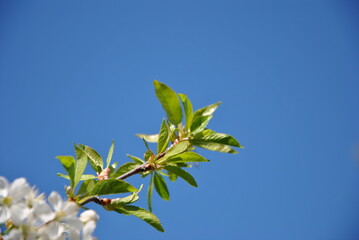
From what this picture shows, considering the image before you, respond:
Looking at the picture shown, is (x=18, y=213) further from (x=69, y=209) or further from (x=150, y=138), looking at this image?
(x=150, y=138)

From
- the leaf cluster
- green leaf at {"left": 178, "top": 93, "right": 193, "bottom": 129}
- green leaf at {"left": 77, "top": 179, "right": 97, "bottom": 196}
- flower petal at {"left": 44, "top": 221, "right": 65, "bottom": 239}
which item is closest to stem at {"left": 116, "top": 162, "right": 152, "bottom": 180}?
the leaf cluster

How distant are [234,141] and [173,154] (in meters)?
0.37

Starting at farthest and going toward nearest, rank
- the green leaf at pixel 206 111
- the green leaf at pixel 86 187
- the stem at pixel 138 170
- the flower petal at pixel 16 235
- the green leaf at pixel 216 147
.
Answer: the green leaf at pixel 206 111
the green leaf at pixel 216 147
the stem at pixel 138 170
the green leaf at pixel 86 187
the flower petal at pixel 16 235

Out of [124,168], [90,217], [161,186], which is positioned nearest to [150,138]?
[161,186]

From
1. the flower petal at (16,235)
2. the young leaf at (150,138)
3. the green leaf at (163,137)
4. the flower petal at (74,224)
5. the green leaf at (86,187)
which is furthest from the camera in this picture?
the young leaf at (150,138)

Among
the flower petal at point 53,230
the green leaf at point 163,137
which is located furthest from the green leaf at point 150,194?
the flower petal at point 53,230

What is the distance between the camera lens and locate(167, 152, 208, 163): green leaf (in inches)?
64.1

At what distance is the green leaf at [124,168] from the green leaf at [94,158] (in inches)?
3.1

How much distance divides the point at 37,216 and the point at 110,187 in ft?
1.01

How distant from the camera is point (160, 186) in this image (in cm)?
194

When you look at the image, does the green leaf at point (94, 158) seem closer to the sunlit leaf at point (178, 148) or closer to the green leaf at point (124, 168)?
the green leaf at point (124, 168)

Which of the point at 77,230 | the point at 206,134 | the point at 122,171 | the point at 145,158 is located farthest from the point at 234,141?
the point at 77,230

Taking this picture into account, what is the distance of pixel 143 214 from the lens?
149 cm

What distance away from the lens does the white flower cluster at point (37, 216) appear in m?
1.09
